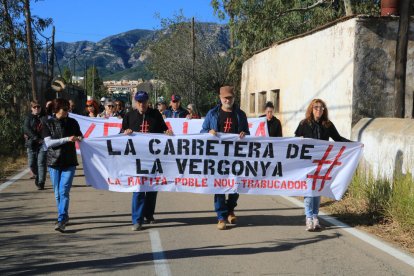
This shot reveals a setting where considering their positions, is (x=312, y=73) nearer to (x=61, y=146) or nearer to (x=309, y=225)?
(x=309, y=225)

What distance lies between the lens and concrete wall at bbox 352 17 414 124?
10914 mm

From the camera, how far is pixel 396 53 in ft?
34.3

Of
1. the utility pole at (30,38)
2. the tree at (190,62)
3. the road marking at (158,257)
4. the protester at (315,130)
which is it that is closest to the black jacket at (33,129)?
the road marking at (158,257)

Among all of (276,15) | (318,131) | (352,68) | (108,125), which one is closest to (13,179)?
(108,125)

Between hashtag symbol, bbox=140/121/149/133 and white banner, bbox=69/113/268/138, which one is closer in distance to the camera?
hashtag symbol, bbox=140/121/149/133

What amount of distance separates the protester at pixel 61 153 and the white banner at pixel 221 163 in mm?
311

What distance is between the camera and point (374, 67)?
432 inches

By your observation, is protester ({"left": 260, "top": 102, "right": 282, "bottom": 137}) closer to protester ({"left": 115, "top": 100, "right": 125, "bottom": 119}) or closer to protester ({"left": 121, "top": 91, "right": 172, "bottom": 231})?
protester ({"left": 121, "top": 91, "right": 172, "bottom": 231})

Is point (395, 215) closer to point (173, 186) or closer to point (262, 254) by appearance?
point (262, 254)

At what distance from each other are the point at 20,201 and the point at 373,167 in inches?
243

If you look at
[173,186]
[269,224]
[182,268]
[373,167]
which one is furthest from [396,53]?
[182,268]

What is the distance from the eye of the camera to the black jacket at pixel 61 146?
7.25 meters

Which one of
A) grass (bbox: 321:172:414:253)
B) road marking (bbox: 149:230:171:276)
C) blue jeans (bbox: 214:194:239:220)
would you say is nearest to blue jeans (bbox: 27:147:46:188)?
road marking (bbox: 149:230:171:276)

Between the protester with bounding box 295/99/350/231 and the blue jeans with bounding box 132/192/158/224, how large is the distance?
2.15 metres
